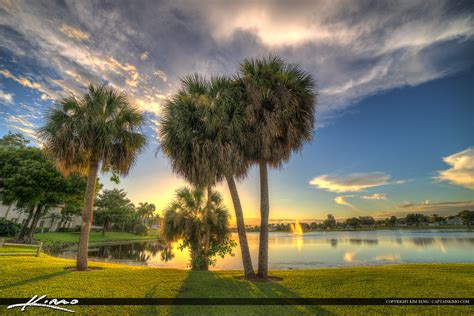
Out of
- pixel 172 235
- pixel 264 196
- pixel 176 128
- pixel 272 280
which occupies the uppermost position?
pixel 176 128

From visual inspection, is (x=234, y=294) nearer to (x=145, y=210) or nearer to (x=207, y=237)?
(x=207, y=237)

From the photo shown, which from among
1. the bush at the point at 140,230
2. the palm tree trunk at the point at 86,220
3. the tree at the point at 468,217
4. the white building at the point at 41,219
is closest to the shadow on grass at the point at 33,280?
the palm tree trunk at the point at 86,220

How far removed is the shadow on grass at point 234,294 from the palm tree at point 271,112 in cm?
147

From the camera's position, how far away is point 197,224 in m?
16.9

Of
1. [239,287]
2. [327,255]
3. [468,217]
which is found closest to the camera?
[239,287]

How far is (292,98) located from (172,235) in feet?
42.8

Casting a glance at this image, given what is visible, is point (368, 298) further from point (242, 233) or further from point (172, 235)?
point (172, 235)

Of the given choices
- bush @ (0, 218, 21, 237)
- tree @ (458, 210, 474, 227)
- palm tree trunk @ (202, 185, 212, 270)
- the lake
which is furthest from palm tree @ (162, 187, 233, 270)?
tree @ (458, 210, 474, 227)

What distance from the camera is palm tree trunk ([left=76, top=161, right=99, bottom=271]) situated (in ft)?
35.3

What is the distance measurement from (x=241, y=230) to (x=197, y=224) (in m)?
7.72

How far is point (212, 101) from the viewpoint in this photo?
10273 mm

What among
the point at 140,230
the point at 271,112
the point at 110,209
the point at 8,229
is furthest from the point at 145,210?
the point at 271,112

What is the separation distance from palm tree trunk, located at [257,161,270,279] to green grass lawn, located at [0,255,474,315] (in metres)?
0.86

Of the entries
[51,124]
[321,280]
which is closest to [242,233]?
[321,280]
